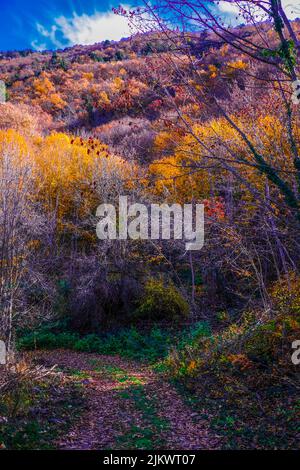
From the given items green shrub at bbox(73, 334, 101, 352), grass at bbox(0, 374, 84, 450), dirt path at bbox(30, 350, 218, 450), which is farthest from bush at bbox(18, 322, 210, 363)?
grass at bbox(0, 374, 84, 450)

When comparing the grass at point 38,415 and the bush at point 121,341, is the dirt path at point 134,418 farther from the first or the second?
the bush at point 121,341

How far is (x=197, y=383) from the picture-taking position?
9203mm

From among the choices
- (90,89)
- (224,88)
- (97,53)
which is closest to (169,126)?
(224,88)

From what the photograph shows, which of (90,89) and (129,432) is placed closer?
(129,432)

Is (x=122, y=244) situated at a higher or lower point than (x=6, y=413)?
higher

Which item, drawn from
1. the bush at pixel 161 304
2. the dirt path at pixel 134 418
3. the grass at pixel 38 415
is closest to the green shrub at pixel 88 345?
the bush at pixel 161 304

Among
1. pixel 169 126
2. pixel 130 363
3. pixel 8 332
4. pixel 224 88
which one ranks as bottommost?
pixel 130 363

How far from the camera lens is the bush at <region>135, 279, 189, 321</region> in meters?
18.4

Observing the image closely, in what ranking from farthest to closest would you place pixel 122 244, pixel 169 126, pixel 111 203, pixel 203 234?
1. pixel 111 203
2. pixel 122 244
3. pixel 203 234
4. pixel 169 126

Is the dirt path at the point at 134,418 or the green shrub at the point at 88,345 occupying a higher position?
the dirt path at the point at 134,418

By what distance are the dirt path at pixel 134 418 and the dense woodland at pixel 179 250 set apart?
0.29ft

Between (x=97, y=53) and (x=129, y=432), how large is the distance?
67784mm

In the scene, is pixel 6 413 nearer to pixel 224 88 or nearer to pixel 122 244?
pixel 224 88

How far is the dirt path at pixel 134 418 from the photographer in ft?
20.5
